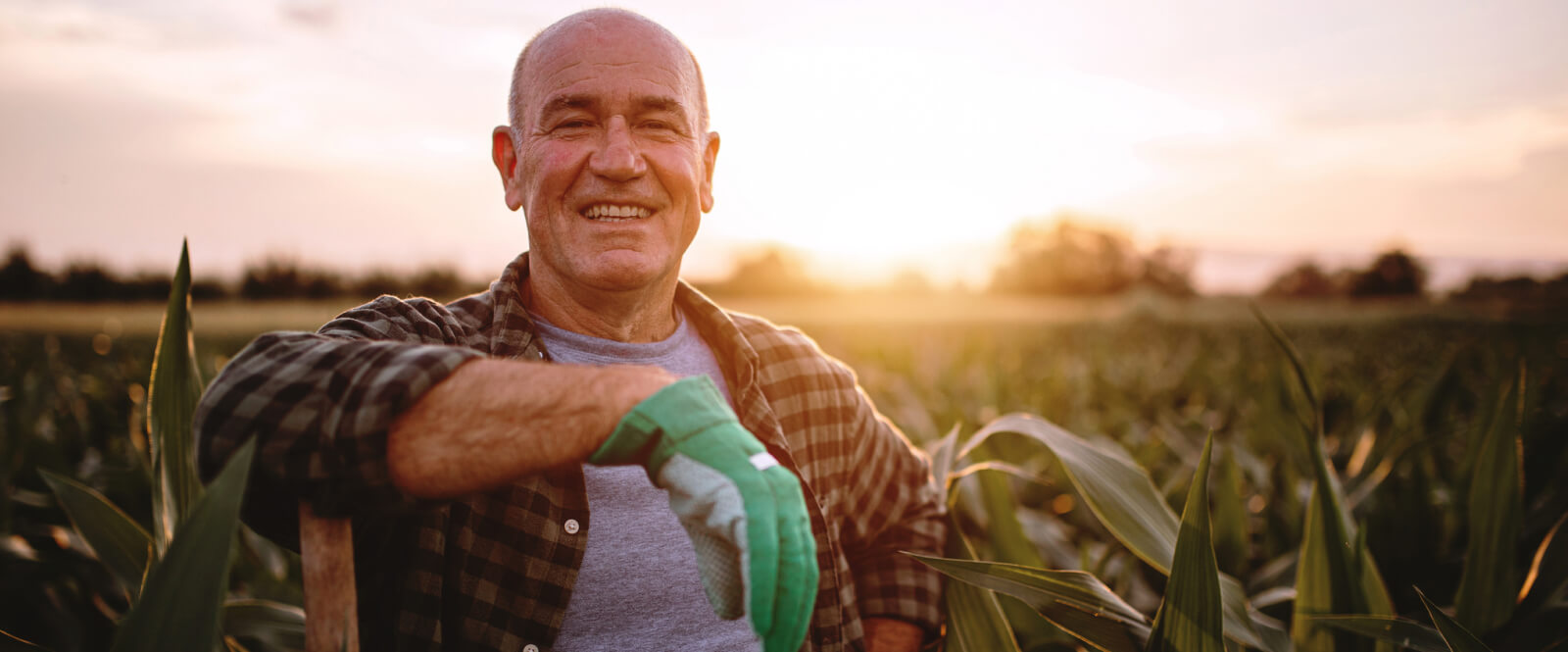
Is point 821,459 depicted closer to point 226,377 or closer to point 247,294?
point 226,377

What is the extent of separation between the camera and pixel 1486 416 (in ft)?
5.77

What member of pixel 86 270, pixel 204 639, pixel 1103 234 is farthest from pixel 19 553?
pixel 1103 234

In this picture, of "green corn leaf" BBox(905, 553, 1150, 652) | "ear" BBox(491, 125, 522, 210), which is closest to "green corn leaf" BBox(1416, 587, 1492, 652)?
"green corn leaf" BBox(905, 553, 1150, 652)

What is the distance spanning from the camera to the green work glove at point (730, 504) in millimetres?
739

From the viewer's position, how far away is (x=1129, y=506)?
56.3 inches

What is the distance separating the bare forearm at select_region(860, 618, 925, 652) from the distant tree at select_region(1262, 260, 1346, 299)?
30.0m

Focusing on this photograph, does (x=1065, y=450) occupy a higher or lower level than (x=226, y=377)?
lower

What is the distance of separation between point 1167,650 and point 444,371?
1155 mm

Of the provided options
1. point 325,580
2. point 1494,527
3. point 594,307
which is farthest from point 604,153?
point 1494,527

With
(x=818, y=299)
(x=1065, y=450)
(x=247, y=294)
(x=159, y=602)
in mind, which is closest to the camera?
(x=159, y=602)

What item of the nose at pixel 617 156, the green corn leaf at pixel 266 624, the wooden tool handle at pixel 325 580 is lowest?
the green corn leaf at pixel 266 624

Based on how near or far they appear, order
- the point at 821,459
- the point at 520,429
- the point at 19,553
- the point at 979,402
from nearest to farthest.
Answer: the point at 520,429 → the point at 821,459 → the point at 19,553 → the point at 979,402

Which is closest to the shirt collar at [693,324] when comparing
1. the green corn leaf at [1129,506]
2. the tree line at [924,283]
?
the green corn leaf at [1129,506]

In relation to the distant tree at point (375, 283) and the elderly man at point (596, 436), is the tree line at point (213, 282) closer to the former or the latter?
the distant tree at point (375, 283)
